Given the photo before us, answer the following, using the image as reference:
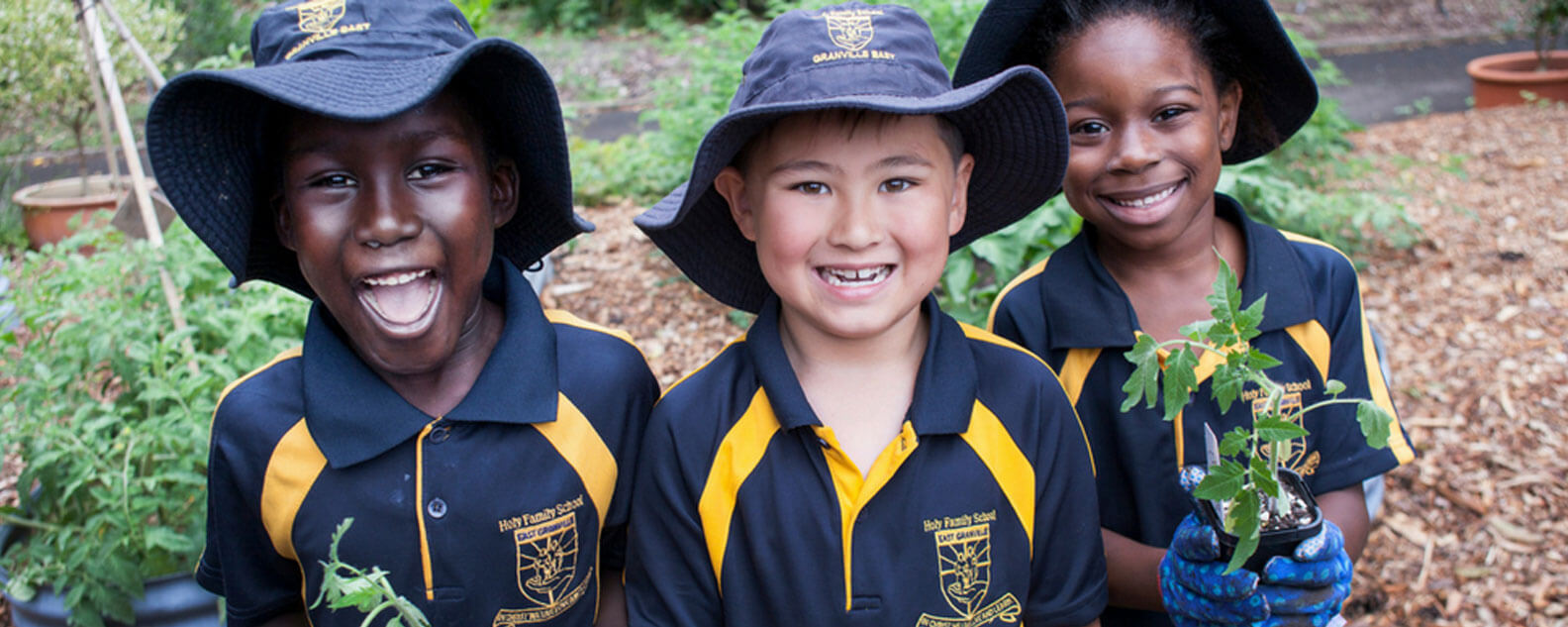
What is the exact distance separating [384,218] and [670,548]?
692 mm

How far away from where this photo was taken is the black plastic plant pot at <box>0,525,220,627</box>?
2.70 m

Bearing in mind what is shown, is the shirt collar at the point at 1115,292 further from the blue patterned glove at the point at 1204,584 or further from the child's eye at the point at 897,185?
the child's eye at the point at 897,185

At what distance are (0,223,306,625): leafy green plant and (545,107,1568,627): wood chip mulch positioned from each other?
1.70 m

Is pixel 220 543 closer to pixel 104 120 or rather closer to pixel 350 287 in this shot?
pixel 350 287

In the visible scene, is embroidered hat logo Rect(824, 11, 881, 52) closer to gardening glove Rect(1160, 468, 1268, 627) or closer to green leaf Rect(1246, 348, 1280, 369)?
green leaf Rect(1246, 348, 1280, 369)

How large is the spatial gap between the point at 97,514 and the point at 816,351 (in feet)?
6.66

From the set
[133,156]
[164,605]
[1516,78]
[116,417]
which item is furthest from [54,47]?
[1516,78]

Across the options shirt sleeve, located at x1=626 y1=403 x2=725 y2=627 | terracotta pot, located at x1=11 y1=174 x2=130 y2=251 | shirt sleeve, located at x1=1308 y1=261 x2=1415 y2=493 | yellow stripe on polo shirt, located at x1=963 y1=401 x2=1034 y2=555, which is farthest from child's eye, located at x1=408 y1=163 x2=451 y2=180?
terracotta pot, located at x1=11 y1=174 x2=130 y2=251

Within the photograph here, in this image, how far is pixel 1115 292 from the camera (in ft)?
6.86

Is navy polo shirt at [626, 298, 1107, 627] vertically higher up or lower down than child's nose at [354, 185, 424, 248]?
lower down

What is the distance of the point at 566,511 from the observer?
6.26 feet

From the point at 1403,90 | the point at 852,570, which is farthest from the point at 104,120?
the point at 1403,90

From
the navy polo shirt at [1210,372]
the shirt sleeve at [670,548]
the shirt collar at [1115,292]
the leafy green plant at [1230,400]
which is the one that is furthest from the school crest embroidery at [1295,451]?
the shirt sleeve at [670,548]

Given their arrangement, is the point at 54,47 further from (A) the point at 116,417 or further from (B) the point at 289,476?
(B) the point at 289,476
